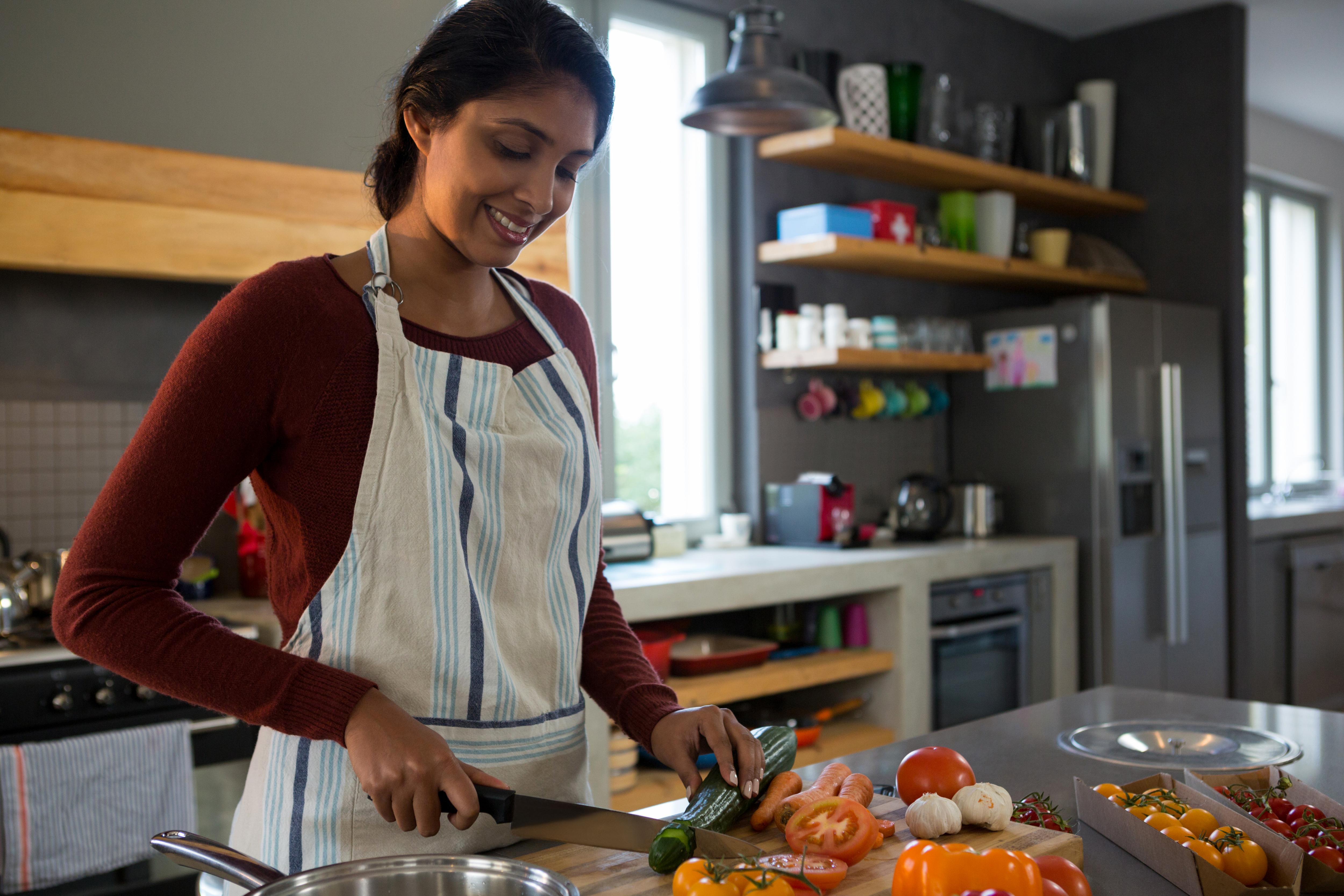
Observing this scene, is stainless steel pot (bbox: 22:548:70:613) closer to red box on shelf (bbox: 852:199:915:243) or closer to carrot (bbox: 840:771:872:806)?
carrot (bbox: 840:771:872:806)

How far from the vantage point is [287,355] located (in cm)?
102

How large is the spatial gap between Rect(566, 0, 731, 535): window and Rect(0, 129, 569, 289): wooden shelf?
106 cm

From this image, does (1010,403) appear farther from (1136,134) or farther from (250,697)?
(250,697)

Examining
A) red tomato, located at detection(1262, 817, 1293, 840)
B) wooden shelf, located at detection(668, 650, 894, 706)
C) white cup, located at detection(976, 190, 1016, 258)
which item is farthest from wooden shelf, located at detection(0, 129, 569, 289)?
white cup, located at detection(976, 190, 1016, 258)

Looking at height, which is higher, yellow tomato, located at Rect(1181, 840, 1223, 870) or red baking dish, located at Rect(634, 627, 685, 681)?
yellow tomato, located at Rect(1181, 840, 1223, 870)

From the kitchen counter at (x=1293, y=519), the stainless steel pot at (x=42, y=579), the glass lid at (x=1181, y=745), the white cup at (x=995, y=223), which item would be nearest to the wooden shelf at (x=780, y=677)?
the glass lid at (x=1181, y=745)

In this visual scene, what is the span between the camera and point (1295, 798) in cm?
108

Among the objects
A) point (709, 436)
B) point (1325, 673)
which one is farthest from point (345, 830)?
point (1325, 673)

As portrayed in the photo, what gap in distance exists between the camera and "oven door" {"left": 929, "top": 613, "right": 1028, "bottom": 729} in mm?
3346

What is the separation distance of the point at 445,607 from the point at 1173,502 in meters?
3.61

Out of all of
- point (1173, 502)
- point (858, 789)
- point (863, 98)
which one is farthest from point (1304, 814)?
point (1173, 502)

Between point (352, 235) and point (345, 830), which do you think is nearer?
point (345, 830)

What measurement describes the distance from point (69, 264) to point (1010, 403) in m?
3.11

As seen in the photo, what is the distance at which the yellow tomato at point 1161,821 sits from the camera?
101 centimetres
